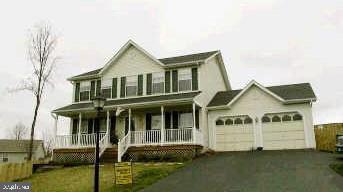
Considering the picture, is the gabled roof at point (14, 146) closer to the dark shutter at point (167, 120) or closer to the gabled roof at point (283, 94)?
the dark shutter at point (167, 120)

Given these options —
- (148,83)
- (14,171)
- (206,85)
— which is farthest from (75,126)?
(206,85)

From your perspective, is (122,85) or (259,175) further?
(122,85)

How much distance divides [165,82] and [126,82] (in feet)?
9.54

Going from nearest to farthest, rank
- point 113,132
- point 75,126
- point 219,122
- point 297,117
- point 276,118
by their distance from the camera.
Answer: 1. point 297,117
2. point 276,118
3. point 219,122
4. point 113,132
5. point 75,126

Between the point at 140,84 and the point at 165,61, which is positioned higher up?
the point at 165,61

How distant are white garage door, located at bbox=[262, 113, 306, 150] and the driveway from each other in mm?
2197

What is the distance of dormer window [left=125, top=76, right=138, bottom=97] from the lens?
26.0 m

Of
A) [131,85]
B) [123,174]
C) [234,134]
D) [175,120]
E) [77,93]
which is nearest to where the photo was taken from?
[123,174]

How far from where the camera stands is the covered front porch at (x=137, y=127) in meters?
22.8

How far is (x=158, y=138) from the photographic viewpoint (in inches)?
920

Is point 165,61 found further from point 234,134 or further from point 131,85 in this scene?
point 234,134

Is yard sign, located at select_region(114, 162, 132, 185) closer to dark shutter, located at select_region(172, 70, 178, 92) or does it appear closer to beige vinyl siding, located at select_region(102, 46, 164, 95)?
dark shutter, located at select_region(172, 70, 178, 92)

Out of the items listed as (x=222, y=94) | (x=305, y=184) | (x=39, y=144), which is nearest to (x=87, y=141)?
(x=222, y=94)

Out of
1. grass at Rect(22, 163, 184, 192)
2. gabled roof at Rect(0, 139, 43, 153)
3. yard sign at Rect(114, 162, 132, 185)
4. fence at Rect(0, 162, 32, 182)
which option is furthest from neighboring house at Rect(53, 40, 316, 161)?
gabled roof at Rect(0, 139, 43, 153)
